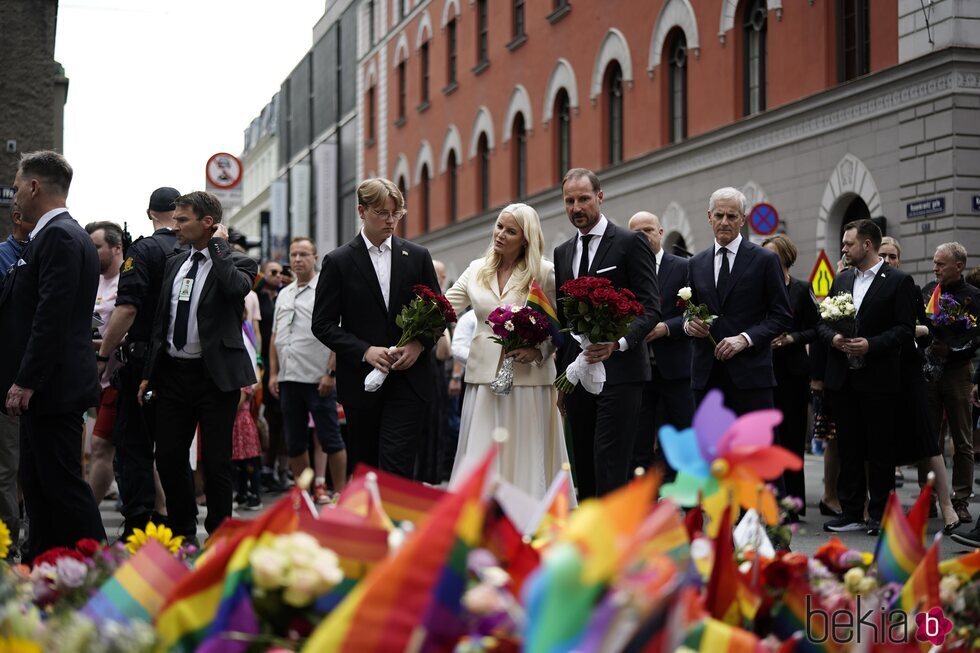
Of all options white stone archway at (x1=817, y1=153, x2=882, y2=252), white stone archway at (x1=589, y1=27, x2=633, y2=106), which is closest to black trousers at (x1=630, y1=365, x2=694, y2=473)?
white stone archway at (x1=817, y1=153, x2=882, y2=252)

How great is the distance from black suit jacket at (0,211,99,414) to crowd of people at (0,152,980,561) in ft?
0.04

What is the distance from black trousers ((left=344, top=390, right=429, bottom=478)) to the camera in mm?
7629

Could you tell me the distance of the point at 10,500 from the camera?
8172 mm

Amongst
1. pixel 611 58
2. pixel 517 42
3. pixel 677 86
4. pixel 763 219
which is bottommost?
pixel 763 219

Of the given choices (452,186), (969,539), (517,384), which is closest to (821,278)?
(969,539)

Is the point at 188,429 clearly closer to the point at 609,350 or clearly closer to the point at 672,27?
the point at 609,350

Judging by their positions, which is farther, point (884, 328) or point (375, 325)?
point (884, 328)

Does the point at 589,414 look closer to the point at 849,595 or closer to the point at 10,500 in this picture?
the point at 10,500

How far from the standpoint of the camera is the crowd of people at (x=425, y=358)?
6738mm

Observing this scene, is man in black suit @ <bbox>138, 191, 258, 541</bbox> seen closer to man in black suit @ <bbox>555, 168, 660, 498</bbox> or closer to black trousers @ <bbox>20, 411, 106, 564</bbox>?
black trousers @ <bbox>20, 411, 106, 564</bbox>

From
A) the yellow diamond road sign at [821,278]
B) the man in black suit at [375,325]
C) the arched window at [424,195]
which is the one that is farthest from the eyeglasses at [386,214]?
→ the arched window at [424,195]

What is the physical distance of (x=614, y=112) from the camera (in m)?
29.7

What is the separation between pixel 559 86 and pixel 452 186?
1026 cm

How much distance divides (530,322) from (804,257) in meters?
15.9
